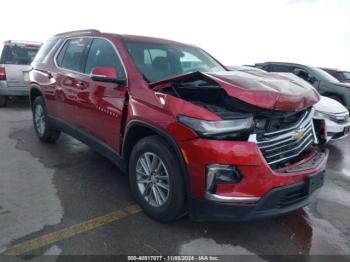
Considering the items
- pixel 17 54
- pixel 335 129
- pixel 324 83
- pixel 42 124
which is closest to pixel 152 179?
pixel 42 124

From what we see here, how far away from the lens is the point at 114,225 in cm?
307

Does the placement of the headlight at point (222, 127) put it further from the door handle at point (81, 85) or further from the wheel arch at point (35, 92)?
the wheel arch at point (35, 92)

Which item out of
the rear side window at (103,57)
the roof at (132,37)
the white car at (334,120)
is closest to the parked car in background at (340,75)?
the white car at (334,120)

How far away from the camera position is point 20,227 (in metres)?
2.97

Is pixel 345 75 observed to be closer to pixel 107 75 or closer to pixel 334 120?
pixel 334 120

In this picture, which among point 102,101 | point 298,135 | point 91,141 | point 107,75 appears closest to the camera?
point 298,135

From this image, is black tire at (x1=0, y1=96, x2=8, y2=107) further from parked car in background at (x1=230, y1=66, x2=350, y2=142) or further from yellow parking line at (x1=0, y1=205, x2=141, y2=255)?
yellow parking line at (x1=0, y1=205, x2=141, y2=255)

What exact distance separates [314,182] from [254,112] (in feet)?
2.87

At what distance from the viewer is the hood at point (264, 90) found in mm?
2594

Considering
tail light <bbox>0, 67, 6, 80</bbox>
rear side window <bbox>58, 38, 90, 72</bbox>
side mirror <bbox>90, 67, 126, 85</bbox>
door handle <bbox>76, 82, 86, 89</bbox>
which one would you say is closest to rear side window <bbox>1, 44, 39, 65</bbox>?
tail light <bbox>0, 67, 6, 80</bbox>

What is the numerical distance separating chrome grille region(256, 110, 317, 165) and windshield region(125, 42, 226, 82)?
138cm

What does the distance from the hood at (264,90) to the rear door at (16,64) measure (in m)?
6.68

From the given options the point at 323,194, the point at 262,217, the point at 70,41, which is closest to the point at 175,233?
the point at 262,217

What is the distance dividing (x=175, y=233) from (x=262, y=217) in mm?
842
